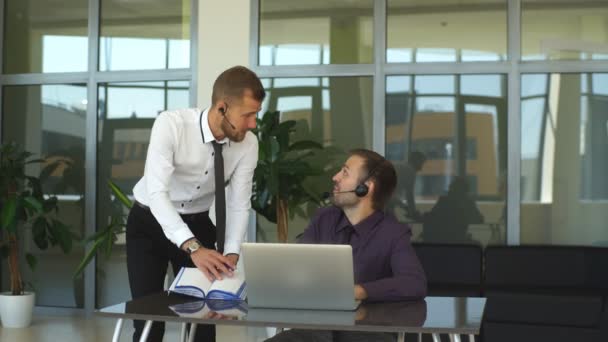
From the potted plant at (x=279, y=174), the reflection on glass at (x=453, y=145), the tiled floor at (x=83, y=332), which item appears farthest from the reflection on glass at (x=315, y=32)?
the tiled floor at (x=83, y=332)

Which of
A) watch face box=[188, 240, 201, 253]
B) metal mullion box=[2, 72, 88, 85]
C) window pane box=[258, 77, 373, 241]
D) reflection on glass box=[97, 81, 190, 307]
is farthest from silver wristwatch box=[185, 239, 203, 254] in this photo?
metal mullion box=[2, 72, 88, 85]

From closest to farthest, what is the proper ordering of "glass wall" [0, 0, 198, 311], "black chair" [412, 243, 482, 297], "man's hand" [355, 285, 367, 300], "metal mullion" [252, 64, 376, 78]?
"man's hand" [355, 285, 367, 300]
"black chair" [412, 243, 482, 297]
"metal mullion" [252, 64, 376, 78]
"glass wall" [0, 0, 198, 311]

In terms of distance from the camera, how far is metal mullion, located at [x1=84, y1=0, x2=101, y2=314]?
7.19 metres

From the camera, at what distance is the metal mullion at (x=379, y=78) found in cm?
663

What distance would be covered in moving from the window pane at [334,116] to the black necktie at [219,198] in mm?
3325

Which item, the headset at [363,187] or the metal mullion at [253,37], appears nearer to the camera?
the headset at [363,187]

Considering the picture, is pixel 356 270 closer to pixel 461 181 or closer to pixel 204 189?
pixel 204 189

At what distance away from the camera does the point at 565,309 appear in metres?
5.32

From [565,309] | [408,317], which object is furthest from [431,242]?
[408,317]

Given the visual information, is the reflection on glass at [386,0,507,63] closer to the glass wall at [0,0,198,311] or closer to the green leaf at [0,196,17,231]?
the glass wall at [0,0,198,311]

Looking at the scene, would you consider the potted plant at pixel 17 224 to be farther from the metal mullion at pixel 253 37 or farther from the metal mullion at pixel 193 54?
the metal mullion at pixel 253 37

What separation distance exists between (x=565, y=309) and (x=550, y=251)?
26.3 inches

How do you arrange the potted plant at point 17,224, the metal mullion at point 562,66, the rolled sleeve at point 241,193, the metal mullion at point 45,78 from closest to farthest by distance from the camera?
the rolled sleeve at point 241,193 → the metal mullion at point 562,66 → the potted plant at point 17,224 → the metal mullion at point 45,78

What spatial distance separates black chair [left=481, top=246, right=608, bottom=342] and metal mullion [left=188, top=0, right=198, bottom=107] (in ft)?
8.29
